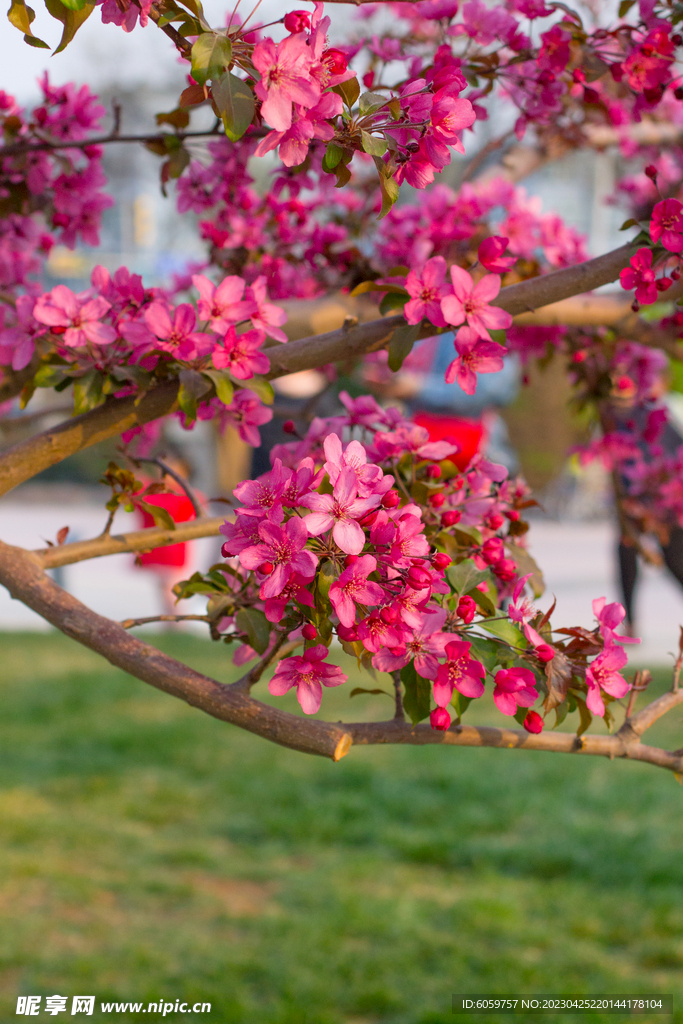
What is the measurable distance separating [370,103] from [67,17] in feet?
1.07

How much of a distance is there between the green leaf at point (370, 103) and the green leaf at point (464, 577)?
21.8 inches

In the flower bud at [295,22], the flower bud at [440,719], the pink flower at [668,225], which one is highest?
→ the pink flower at [668,225]

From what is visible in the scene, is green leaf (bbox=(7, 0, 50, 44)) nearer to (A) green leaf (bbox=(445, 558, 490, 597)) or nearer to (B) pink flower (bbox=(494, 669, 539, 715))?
(A) green leaf (bbox=(445, 558, 490, 597))

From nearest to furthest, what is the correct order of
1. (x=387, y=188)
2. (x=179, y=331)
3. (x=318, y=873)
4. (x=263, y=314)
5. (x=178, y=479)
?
(x=387, y=188) → (x=179, y=331) → (x=263, y=314) → (x=178, y=479) → (x=318, y=873)

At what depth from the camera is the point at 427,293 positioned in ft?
4.58

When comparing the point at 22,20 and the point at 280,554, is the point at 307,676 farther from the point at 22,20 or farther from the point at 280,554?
the point at 22,20

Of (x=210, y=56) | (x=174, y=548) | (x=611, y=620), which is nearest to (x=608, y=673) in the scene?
(x=611, y=620)

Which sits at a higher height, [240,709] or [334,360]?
[334,360]

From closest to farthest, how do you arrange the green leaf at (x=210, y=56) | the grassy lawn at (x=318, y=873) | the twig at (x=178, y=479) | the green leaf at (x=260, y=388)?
the green leaf at (x=210, y=56) < the green leaf at (x=260, y=388) < the twig at (x=178, y=479) < the grassy lawn at (x=318, y=873)

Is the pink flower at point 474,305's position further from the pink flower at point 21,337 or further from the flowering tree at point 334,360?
the pink flower at point 21,337

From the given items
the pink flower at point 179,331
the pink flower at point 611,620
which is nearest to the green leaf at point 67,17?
the pink flower at point 179,331

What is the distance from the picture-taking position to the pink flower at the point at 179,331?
1.38 m

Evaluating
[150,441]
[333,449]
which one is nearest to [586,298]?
[150,441]

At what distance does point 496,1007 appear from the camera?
2.74 meters
